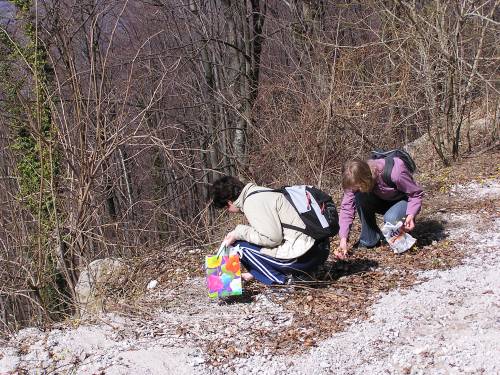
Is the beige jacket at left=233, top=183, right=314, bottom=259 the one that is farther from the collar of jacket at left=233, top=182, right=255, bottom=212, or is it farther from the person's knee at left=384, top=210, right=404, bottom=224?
the person's knee at left=384, top=210, right=404, bottom=224

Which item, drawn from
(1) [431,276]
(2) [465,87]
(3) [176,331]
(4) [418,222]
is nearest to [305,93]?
(2) [465,87]

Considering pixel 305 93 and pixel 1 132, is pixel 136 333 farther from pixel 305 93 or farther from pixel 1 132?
pixel 305 93

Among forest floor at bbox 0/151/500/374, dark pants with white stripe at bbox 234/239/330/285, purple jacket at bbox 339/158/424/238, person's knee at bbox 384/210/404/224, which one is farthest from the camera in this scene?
person's knee at bbox 384/210/404/224

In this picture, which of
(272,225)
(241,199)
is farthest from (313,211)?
(241,199)

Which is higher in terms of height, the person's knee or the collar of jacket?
the collar of jacket

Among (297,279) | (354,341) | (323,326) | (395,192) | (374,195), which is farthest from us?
(374,195)

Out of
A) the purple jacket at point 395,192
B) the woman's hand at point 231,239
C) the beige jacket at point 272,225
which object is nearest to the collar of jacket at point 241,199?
the beige jacket at point 272,225

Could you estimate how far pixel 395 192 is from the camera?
460 centimetres

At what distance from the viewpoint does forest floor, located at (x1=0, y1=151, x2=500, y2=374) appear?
3.26 metres

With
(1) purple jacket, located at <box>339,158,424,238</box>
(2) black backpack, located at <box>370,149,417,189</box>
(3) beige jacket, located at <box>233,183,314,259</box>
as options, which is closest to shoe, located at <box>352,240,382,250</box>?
(1) purple jacket, located at <box>339,158,424,238</box>

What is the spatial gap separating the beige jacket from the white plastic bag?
961 mm

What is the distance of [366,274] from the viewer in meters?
4.51

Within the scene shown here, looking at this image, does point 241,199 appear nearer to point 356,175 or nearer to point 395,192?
point 356,175

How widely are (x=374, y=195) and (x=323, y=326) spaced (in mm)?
1434
